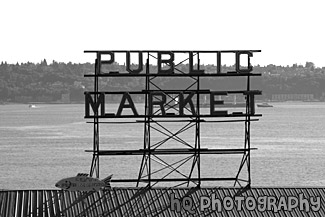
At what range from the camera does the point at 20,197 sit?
4662 cm

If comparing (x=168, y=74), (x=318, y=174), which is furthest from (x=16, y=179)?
Answer: (x=168, y=74)

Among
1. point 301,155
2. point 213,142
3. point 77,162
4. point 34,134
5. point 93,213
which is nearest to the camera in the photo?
point 93,213

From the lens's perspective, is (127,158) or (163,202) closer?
(163,202)

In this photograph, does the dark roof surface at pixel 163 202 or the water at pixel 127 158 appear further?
the water at pixel 127 158

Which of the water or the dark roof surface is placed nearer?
the dark roof surface

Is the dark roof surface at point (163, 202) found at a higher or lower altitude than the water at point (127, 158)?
higher

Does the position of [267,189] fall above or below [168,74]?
below

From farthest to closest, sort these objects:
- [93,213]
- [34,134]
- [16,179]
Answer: [34,134] → [16,179] → [93,213]

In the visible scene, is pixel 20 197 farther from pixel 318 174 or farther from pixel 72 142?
pixel 72 142

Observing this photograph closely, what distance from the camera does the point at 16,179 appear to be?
353 feet

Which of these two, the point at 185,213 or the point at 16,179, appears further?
the point at 16,179

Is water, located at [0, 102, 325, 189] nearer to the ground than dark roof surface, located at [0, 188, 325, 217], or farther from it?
nearer to the ground

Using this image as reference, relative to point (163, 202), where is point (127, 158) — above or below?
below

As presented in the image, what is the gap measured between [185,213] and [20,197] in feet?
26.6
